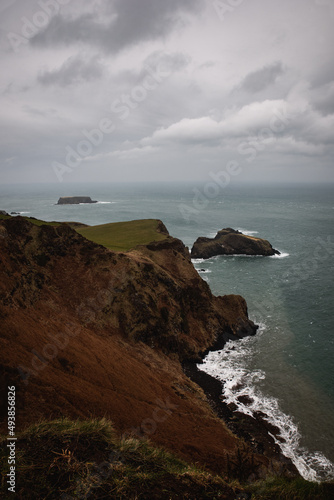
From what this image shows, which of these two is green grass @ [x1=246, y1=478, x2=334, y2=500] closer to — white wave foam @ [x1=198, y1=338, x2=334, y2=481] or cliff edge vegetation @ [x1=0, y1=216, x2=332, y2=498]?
cliff edge vegetation @ [x1=0, y1=216, x2=332, y2=498]

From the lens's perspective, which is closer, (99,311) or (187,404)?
(187,404)

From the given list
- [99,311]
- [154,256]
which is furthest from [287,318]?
[99,311]

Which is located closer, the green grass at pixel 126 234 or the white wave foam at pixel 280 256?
the green grass at pixel 126 234

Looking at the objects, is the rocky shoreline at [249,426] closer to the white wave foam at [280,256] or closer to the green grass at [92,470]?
the green grass at [92,470]

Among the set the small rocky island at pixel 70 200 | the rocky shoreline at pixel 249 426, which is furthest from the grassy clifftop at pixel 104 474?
the small rocky island at pixel 70 200

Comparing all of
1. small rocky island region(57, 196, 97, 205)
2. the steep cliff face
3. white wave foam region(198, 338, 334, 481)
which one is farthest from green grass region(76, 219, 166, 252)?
small rocky island region(57, 196, 97, 205)

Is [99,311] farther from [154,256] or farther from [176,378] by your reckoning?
[154,256]
